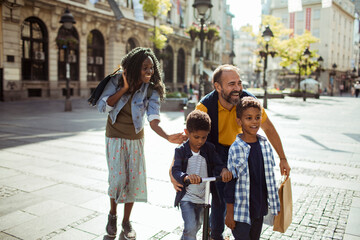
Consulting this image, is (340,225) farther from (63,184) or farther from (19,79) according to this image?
(19,79)

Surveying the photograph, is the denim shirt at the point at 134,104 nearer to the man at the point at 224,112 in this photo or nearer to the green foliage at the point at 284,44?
the man at the point at 224,112

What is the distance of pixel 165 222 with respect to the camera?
3.58 metres

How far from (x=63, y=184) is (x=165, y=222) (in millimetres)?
2024

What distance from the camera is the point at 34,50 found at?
71.7ft

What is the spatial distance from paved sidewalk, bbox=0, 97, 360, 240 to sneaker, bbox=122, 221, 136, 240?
0.34ft

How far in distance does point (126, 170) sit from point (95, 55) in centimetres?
2526

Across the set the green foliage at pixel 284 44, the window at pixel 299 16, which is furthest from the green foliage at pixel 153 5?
the window at pixel 299 16

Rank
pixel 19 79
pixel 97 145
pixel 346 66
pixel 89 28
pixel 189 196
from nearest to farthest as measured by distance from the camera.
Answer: pixel 189 196 → pixel 97 145 → pixel 19 79 → pixel 89 28 → pixel 346 66

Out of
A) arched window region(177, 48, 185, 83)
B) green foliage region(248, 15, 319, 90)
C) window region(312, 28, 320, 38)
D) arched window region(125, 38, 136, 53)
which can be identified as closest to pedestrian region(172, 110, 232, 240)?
arched window region(125, 38, 136, 53)

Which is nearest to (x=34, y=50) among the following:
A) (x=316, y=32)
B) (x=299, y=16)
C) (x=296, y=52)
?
(x=296, y=52)

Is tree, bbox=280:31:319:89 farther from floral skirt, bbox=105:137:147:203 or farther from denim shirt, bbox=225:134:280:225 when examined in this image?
denim shirt, bbox=225:134:280:225

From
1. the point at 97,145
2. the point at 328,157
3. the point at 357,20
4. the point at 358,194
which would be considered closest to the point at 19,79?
the point at 97,145

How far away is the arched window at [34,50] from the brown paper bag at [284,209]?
22.3m

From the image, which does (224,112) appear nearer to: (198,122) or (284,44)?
A: (198,122)
